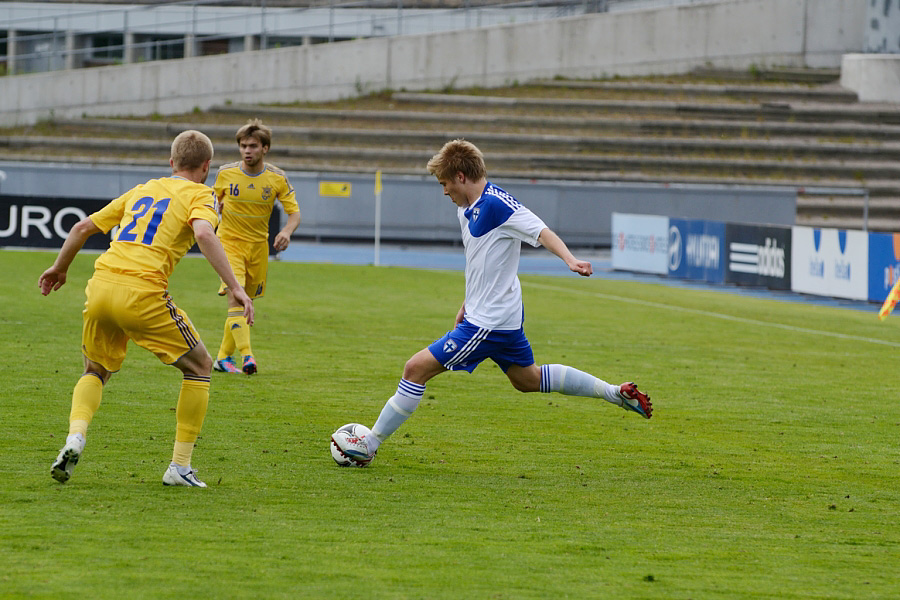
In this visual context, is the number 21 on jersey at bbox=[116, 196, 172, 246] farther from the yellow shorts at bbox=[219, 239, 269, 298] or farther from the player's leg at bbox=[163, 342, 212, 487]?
the yellow shorts at bbox=[219, 239, 269, 298]

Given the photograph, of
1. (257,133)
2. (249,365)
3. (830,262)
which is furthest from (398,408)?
(830,262)

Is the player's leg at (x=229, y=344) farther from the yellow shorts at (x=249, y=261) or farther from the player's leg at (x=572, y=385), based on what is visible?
the player's leg at (x=572, y=385)

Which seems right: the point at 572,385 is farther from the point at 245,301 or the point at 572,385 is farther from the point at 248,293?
the point at 248,293

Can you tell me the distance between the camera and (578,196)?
105 ft

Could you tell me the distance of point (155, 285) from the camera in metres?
5.93

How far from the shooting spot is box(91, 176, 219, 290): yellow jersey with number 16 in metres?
5.95

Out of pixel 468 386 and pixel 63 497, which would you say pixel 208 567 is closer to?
pixel 63 497

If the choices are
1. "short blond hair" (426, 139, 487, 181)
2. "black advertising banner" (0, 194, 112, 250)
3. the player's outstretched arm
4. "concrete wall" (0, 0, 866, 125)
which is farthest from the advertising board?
the player's outstretched arm

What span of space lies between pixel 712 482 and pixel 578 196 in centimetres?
2556

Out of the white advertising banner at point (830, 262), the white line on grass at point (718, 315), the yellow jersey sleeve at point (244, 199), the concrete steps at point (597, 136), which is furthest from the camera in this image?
the concrete steps at point (597, 136)

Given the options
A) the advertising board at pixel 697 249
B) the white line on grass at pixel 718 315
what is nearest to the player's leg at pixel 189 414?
the white line on grass at pixel 718 315

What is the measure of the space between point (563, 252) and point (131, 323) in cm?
224

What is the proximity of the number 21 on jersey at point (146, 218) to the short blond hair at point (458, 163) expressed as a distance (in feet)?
4.93

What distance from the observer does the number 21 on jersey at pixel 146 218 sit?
19.7 ft
